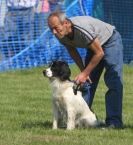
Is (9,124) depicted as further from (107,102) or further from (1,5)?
(1,5)

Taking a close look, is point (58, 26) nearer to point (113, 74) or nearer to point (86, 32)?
point (86, 32)

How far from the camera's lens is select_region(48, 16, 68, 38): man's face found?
782 centimetres

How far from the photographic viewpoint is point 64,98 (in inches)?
332

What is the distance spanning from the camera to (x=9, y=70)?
15234mm

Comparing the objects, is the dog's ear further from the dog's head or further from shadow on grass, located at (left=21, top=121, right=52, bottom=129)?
shadow on grass, located at (left=21, top=121, right=52, bottom=129)

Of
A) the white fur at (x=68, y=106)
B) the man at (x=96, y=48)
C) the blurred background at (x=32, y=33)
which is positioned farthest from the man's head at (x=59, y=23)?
the blurred background at (x=32, y=33)

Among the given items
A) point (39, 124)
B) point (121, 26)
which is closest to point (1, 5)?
point (121, 26)

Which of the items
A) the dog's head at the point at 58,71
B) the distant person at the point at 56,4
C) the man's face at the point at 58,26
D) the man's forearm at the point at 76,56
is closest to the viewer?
the man's face at the point at 58,26

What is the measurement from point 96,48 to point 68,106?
885 mm

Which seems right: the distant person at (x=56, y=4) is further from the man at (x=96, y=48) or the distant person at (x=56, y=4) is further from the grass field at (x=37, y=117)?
the man at (x=96, y=48)

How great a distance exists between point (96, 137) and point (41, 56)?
8.54 m

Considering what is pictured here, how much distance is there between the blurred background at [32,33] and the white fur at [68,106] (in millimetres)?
6873

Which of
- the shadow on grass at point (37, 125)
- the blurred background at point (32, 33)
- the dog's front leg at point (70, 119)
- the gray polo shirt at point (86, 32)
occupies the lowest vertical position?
the blurred background at point (32, 33)

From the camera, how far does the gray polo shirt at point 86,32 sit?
806 centimetres
